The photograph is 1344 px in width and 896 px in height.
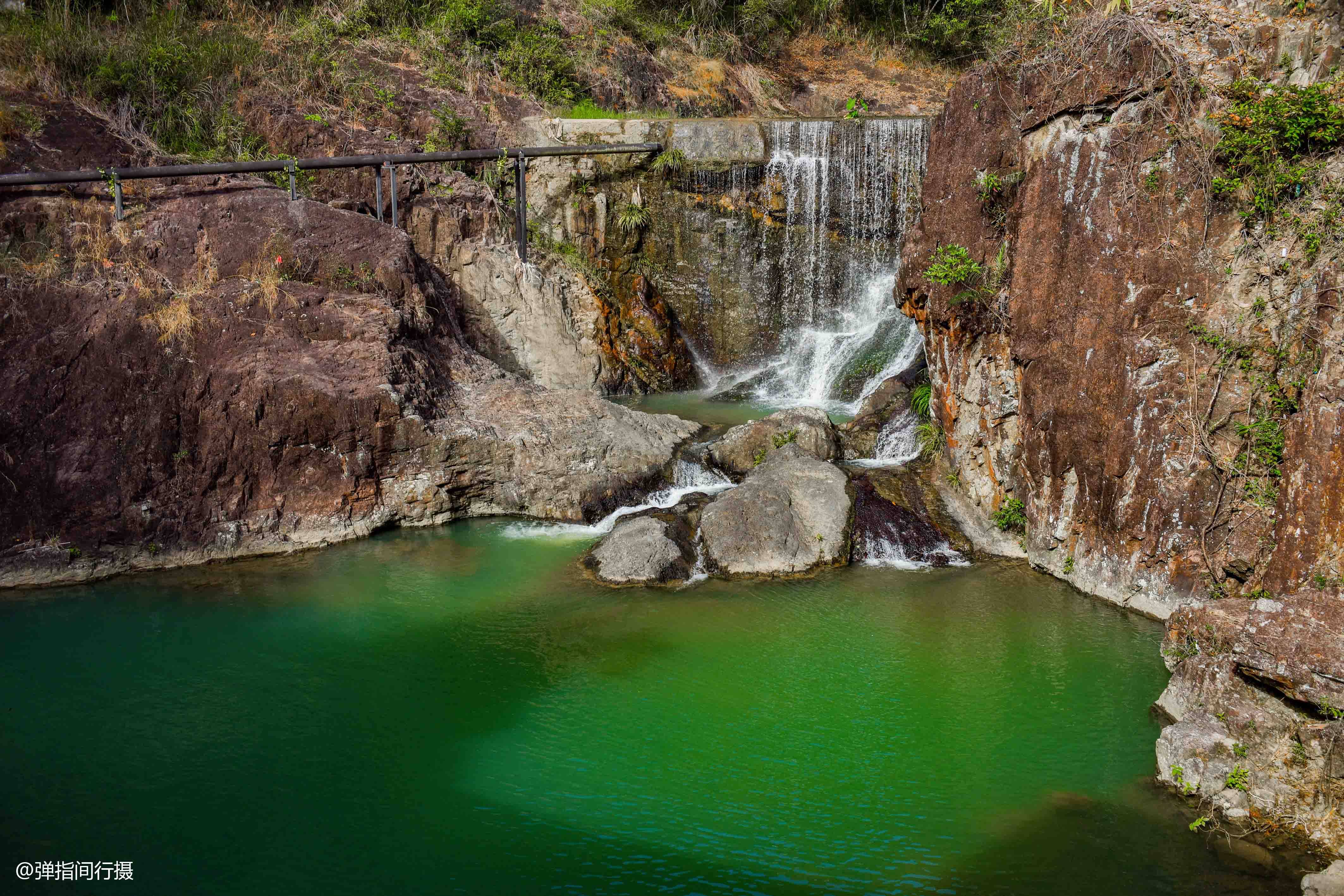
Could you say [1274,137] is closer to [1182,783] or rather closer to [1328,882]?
[1182,783]

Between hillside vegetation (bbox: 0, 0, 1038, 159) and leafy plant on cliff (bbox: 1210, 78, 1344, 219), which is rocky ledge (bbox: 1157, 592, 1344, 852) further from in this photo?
hillside vegetation (bbox: 0, 0, 1038, 159)

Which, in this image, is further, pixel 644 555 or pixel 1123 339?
pixel 644 555

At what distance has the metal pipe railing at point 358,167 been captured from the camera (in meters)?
11.4

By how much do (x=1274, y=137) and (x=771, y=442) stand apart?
6145 mm

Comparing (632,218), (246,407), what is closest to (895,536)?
(246,407)

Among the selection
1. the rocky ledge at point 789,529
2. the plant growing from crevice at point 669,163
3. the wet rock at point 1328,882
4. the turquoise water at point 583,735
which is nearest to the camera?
the wet rock at point 1328,882

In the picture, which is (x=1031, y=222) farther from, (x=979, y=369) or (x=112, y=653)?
(x=112, y=653)

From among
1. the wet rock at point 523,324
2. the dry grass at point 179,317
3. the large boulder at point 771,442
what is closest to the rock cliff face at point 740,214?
the wet rock at point 523,324

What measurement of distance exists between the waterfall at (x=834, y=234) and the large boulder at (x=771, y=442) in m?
3.88

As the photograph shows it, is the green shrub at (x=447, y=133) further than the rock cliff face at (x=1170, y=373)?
Yes

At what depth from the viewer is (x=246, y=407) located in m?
10.4

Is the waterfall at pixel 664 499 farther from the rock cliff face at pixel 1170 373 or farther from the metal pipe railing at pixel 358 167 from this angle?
the metal pipe railing at pixel 358 167

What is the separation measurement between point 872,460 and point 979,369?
2.07 metres

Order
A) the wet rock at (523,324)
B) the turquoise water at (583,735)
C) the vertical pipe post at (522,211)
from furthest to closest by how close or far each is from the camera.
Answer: the vertical pipe post at (522,211) < the wet rock at (523,324) < the turquoise water at (583,735)
